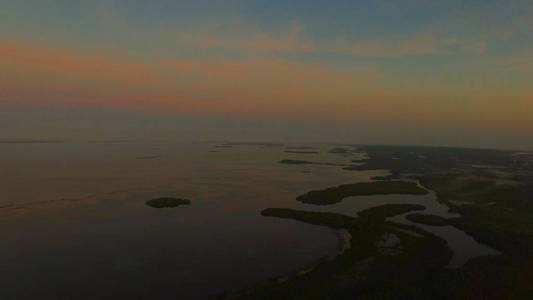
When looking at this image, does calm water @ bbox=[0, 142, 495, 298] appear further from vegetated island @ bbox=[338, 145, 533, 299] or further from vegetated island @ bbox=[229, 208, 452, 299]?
vegetated island @ bbox=[338, 145, 533, 299]

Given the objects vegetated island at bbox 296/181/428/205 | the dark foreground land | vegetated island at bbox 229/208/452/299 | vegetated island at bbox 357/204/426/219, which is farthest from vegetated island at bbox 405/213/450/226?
vegetated island at bbox 296/181/428/205

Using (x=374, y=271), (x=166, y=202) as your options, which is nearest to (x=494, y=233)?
(x=374, y=271)

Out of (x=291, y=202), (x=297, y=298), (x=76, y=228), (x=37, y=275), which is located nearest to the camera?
(x=297, y=298)

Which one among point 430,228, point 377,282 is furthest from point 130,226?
point 430,228

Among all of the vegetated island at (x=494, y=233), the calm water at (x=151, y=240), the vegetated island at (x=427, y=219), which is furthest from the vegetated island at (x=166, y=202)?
the vegetated island at (x=494, y=233)

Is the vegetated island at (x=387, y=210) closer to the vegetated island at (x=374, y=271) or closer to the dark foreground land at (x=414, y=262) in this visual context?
the dark foreground land at (x=414, y=262)

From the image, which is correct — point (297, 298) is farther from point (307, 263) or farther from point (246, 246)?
point (246, 246)
